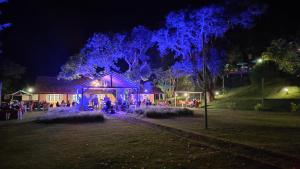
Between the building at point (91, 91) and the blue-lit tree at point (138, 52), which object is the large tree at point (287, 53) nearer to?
the building at point (91, 91)

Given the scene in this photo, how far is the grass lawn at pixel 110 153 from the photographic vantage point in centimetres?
723

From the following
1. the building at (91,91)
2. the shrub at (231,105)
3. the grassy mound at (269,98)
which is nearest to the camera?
the grassy mound at (269,98)

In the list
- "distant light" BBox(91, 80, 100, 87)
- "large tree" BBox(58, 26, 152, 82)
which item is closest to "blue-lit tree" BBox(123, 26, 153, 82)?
"large tree" BBox(58, 26, 152, 82)

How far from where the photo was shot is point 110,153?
8570 millimetres

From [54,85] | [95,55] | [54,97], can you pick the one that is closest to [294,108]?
[95,55]

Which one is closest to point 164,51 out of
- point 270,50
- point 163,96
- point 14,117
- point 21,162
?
point 163,96

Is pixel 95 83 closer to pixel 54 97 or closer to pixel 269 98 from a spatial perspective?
pixel 54 97

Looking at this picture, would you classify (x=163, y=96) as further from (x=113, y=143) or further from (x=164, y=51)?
(x=113, y=143)

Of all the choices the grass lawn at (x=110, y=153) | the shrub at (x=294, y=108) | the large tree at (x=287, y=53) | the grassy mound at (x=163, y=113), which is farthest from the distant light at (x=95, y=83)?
the shrub at (x=294, y=108)

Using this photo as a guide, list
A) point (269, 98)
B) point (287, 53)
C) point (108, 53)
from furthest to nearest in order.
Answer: point (108, 53) → point (269, 98) → point (287, 53)

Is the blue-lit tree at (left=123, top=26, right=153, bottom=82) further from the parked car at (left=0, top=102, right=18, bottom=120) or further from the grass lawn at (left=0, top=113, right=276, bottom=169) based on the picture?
the grass lawn at (left=0, top=113, right=276, bottom=169)

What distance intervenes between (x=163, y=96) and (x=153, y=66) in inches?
255

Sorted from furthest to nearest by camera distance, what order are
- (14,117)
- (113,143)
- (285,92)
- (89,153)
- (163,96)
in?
(163,96)
(285,92)
(14,117)
(113,143)
(89,153)

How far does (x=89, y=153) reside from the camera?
8.61 metres
